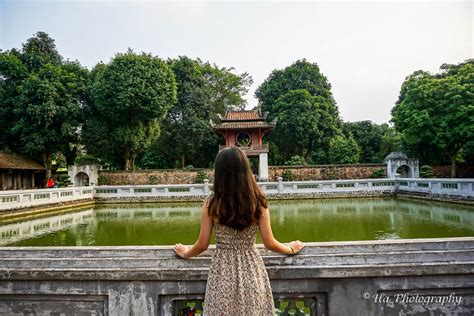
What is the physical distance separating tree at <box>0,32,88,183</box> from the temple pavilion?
10.9 meters

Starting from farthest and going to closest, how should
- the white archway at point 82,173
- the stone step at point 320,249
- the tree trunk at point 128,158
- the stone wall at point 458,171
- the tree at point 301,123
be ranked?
the tree at point 301,123 → the tree trunk at point 128,158 → the stone wall at point 458,171 → the white archway at point 82,173 → the stone step at point 320,249

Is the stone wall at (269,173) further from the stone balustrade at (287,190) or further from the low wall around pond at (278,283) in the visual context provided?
the low wall around pond at (278,283)

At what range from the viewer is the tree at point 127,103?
2286 centimetres

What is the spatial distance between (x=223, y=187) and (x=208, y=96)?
2873cm

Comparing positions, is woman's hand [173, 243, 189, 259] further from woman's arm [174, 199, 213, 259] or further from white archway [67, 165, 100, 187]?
white archway [67, 165, 100, 187]

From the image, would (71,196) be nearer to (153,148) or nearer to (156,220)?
(156,220)

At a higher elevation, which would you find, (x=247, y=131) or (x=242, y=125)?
(x=242, y=125)

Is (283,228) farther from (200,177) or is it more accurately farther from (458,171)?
(458,171)

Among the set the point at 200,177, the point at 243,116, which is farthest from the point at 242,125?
the point at 200,177

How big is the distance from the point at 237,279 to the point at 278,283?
0.41 meters

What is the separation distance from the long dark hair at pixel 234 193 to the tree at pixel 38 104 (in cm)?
2356

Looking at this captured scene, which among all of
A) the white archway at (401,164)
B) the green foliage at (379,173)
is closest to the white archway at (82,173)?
the green foliage at (379,173)

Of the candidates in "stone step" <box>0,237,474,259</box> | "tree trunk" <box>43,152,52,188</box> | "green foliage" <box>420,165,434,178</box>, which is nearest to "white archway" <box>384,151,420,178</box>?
"green foliage" <box>420,165,434,178</box>

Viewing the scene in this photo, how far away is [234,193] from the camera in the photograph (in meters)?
1.81
